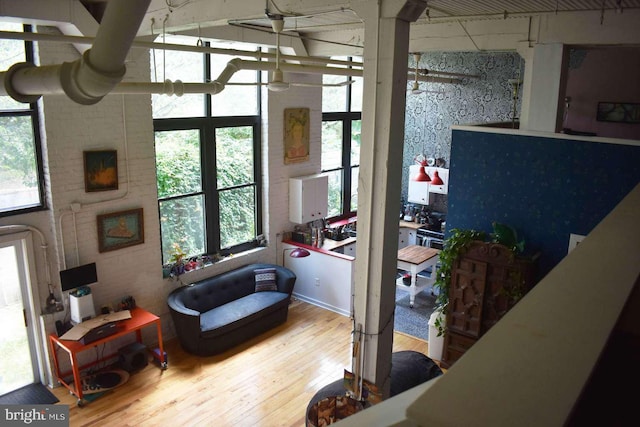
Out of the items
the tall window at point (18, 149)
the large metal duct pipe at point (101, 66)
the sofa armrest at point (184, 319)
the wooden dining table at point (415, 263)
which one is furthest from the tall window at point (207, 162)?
the large metal duct pipe at point (101, 66)

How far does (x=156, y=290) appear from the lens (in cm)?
786

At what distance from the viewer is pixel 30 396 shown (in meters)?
6.58

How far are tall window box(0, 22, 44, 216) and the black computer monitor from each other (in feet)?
2.96

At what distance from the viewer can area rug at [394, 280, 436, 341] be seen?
8.47m

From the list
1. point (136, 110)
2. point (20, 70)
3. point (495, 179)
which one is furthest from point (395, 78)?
point (136, 110)

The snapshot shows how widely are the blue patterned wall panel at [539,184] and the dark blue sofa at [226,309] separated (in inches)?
125

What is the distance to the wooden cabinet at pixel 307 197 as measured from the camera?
9.52 metres

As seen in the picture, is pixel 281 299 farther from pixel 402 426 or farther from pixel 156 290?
pixel 402 426

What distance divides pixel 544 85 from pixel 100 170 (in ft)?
18.5

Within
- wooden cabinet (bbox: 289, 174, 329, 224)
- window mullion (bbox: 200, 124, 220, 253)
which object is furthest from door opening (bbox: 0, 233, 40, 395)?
wooden cabinet (bbox: 289, 174, 329, 224)

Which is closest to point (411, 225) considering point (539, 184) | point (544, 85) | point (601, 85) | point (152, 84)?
point (601, 85)

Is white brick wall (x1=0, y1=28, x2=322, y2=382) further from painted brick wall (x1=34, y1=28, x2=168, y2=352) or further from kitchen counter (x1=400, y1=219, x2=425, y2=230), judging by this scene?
kitchen counter (x1=400, y1=219, x2=425, y2=230)

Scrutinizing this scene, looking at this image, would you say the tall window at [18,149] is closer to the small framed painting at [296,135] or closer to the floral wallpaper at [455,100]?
the small framed painting at [296,135]

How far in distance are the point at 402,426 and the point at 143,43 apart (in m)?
5.18
